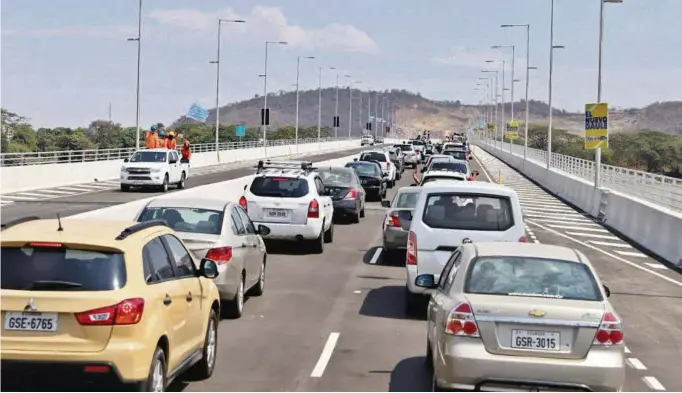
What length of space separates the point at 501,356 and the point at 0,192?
3463 cm

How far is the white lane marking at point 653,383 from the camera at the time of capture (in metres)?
10.1

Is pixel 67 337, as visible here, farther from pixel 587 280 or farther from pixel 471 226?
pixel 471 226

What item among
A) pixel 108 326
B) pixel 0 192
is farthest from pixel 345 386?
pixel 0 192

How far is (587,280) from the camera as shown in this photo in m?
8.76

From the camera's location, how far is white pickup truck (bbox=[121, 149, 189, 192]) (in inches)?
1709

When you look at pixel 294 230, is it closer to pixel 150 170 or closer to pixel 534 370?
pixel 534 370

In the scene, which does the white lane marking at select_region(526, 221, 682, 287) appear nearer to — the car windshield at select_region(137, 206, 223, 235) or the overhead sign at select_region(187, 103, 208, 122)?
the car windshield at select_region(137, 206, 223, 235)

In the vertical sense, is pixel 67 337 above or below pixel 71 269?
below

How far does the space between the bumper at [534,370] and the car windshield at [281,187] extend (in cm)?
1351

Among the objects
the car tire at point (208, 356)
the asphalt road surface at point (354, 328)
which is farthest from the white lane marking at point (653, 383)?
the car tire at point (208, 356)

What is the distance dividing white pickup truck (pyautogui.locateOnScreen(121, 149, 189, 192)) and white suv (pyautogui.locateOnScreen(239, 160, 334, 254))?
22.2 m

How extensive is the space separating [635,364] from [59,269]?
657cm

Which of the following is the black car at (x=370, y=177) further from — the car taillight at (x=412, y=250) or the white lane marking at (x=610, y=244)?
the car taillight at (x=412, y=250)

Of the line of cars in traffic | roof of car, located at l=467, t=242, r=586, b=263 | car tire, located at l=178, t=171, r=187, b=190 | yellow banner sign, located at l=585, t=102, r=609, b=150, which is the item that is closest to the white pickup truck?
car tire, located at l=178, t=171, r=187, b=190
